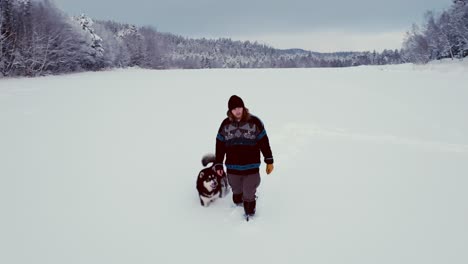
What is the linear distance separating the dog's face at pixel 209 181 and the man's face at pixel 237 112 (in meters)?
1.10

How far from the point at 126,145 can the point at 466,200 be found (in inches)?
288

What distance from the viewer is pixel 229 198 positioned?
207 inches

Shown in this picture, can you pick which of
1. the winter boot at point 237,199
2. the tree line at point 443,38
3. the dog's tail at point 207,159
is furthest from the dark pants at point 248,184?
the tree line at point 443,38

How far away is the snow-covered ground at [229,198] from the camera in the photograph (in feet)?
12.9

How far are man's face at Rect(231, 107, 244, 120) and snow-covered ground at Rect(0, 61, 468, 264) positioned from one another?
154cm

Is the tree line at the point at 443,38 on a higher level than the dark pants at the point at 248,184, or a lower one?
higher

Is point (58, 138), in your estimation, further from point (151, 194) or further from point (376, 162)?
point (376, 162)

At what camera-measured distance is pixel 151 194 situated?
5.41m

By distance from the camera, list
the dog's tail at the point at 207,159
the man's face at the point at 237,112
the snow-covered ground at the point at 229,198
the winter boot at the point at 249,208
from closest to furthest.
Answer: the snow-covered ground at the point at 229,198 → the man's face at the point at 237,112 → the winter boot at the point at 249,208 → the dog's tail at the point at 207,159

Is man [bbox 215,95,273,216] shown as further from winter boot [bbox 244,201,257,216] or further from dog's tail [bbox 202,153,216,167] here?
dog's tail [bbox 202,153,216,167]

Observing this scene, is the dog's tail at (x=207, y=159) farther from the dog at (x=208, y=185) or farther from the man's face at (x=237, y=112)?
→ the man's face at (x=237, y=112)

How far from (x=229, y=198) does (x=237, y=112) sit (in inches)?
67.0

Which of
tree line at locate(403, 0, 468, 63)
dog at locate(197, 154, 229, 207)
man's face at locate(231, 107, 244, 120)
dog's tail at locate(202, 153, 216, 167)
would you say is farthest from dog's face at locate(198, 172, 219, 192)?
tree line at locate(403, 0, 468, 63)

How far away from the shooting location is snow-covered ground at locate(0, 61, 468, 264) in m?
3.93
